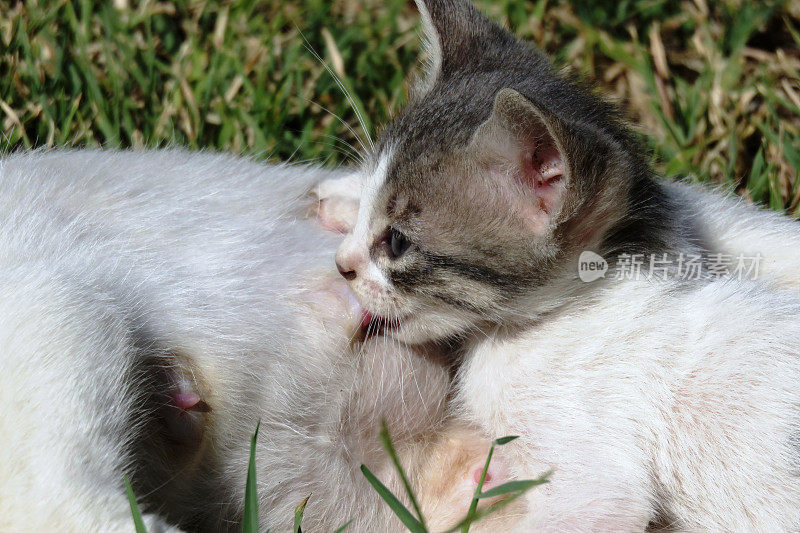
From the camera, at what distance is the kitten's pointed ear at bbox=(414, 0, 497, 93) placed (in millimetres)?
2789

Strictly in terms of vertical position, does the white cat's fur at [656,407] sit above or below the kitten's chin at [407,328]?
above

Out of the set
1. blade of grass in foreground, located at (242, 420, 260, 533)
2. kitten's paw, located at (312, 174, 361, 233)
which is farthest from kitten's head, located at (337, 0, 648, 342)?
blade of grass in foreground, located at (242, 420, 260, 533)

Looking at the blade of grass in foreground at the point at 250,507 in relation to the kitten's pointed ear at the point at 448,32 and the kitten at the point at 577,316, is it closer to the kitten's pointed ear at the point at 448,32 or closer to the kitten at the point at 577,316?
the kitten at the point at 577,316

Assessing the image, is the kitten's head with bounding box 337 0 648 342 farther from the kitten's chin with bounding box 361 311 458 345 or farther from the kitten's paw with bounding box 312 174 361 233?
the kitten's paw with bounding box 312 174 361 233

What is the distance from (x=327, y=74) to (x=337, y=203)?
1.49 meters

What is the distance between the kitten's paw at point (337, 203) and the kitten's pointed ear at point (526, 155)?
1.62 feet

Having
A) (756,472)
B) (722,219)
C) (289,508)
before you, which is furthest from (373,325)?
Result: (722,219)

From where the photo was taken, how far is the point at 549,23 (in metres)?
4.38

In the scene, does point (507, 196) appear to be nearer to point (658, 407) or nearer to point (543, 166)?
point (543, 166)

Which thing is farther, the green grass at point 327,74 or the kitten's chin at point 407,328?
the green grass at point 327,74

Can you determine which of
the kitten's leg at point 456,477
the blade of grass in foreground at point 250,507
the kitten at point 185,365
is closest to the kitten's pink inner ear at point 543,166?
the kitten at point 185,365

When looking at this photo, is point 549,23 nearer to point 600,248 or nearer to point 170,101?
point 170,101

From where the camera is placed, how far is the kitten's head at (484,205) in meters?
2.14

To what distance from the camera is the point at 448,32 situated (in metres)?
2.82
